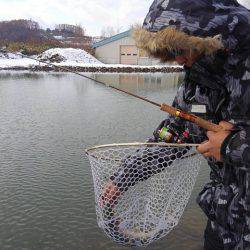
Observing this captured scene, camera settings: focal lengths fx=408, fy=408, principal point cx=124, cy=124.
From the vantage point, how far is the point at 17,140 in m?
8.27

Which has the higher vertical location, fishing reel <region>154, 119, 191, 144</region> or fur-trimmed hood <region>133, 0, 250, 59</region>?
fur-trimmed hood <region>133, 0, 250, 59</region>

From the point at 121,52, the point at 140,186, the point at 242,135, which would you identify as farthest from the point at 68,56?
the point at 242,135

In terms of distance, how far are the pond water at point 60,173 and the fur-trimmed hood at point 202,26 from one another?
8.69 ft

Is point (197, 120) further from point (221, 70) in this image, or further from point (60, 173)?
point (60, 173)

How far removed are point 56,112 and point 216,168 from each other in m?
9.63

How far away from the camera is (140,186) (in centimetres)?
306

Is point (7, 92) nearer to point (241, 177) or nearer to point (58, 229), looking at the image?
point (58, 229)

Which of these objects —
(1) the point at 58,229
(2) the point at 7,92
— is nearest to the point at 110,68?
(2) the point at 7,92

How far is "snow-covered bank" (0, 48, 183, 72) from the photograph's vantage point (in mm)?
35375

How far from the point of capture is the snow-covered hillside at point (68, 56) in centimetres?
4388

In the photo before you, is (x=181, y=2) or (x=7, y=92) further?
(x=7, y=92)

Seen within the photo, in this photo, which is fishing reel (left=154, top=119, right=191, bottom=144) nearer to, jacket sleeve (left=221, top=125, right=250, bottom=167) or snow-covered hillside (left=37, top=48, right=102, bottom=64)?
jacket sleeve (left=221, top=125, right=250, bottom=167)

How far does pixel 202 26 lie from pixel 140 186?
1423mm

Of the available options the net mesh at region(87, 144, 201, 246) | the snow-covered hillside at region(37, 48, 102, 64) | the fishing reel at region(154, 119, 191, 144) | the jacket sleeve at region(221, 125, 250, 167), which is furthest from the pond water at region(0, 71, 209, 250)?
the snow-covered hillside at region(37, 48, 102, 64)
